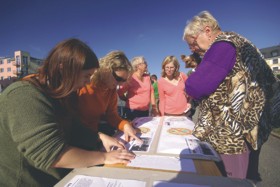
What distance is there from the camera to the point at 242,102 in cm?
107

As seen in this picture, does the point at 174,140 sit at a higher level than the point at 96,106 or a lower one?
lower

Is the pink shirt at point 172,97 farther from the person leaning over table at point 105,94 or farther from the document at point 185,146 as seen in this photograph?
the document at point 185,146

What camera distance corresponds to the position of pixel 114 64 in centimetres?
187

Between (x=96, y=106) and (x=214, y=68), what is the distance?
1.13 meters

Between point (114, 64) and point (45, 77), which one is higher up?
point (114, 64)

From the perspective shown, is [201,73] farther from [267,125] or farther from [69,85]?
[69,85]

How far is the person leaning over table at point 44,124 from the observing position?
784 mm

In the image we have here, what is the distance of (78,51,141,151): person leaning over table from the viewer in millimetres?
1721

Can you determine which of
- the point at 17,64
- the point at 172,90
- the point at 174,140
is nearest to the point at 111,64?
the point at 174,140

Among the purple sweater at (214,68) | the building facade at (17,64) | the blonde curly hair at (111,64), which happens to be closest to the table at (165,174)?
the purple sweater at (214,68)

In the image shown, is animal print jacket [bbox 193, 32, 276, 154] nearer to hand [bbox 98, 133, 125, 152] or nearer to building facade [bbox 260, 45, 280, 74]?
hand [bbox 98, 133, 125, 152]

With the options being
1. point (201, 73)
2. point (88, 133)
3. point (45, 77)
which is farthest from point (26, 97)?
point (201, 73)

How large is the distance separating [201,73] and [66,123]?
2.91 ft

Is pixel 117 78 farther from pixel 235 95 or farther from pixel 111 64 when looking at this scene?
pixel 235 95
